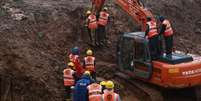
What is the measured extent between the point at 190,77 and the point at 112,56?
15.9 feet

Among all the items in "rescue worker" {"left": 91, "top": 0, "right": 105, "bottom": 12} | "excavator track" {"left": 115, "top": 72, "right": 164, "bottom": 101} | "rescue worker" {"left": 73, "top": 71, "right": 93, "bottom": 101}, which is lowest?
"excavator track" {"left": 115, "top": 72, "right": 164, "bottom": 101}

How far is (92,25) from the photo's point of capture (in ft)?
67.7

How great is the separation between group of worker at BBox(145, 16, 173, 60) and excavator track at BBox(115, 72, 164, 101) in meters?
1.23

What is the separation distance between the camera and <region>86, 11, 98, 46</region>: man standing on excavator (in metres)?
20.4

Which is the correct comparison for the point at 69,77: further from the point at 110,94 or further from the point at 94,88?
the point at 110,94

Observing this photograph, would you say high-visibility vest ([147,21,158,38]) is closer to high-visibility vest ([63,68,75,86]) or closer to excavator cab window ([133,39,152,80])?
excavator cab window ([133,39,152,80])

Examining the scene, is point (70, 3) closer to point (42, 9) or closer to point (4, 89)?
point (42, 9)

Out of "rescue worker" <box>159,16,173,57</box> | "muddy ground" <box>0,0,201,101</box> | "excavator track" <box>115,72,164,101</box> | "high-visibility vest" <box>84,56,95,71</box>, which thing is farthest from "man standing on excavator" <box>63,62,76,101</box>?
"rescue worker" <box>159,16,173,57</box>

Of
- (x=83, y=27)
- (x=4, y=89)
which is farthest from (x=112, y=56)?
(x=4, y=89)

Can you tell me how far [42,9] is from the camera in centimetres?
2225

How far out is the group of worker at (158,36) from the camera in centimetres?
1738

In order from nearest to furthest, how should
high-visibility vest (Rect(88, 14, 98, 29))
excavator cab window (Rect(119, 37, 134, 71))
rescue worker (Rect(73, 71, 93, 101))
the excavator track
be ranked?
rescue worker (Rect(73, 71, 93, 101)) < the excavator track < excavator cab window (Rect(119, 37, 134, 71)) < high-visibility vest (Rect(88, 14, 98, 29))

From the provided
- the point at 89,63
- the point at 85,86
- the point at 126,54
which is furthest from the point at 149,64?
the point at 85,86

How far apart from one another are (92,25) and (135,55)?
3156 mm
